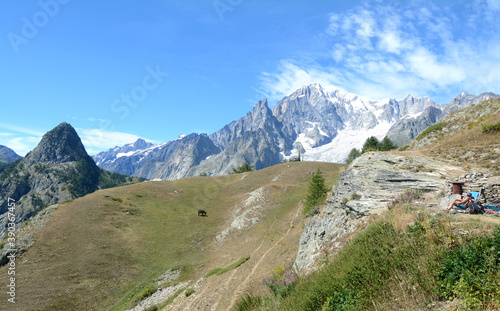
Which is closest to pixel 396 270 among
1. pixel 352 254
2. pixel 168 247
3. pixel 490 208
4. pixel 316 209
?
pixel 352 254

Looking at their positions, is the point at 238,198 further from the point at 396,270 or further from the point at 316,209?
the point at 396,270

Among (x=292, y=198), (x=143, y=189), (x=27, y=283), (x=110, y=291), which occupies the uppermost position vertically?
(x=143, y=189)

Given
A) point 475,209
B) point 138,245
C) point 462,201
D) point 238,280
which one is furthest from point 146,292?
point 475,209

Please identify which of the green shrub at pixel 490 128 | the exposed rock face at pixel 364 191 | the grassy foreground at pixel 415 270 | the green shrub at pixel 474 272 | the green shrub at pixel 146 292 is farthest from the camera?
the green shrub at pixel 146 292

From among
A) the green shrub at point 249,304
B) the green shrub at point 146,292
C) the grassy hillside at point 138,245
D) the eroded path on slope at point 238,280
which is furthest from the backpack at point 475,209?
the green shrub at point 146,292

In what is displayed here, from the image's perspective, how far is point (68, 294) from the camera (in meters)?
26.4

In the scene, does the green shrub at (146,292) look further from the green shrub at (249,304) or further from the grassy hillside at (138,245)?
the green shrub at (249,304)

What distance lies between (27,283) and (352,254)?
37.6 meters

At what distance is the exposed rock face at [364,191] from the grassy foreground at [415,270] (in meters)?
4.96

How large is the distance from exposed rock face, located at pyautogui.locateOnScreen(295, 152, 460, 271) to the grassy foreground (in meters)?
4.96

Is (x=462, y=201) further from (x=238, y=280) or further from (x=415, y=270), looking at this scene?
(x=238, y=280)

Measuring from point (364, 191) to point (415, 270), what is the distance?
34.0 feet

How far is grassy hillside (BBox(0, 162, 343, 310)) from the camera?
85.1 feet

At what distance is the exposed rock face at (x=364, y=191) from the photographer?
14.2m
